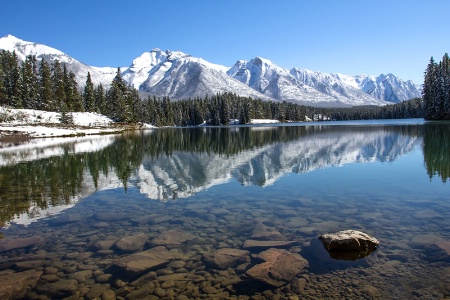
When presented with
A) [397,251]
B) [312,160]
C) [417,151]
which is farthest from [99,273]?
[417,151]

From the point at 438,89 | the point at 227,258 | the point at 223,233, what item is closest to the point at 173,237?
the point at 223,233

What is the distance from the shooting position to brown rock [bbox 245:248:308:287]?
27.0 ft

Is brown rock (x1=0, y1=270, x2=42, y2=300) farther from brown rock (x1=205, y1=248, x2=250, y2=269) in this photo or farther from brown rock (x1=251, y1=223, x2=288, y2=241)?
brown rock (x1=251, y1=223, x2=288, y2=241)

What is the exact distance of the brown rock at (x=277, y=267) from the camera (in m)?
8.23

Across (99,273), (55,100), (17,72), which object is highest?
(17,72)

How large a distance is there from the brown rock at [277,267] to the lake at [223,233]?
5 cm

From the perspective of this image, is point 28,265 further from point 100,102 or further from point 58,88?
point 100,102

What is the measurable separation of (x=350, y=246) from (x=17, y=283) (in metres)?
9.45

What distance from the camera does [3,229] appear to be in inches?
506

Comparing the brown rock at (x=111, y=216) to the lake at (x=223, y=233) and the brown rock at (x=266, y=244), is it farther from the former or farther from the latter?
the brown rock at (x=266, y=244)

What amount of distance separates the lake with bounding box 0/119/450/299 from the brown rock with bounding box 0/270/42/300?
53mm

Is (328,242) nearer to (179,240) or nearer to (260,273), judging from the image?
(260,273)

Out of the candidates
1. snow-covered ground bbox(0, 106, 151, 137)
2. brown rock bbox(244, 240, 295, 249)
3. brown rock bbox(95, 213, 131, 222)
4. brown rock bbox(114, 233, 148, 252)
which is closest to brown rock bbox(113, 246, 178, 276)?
brown rock bbox(114, 233, 148, 252)

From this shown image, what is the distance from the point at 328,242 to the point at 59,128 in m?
93.4
